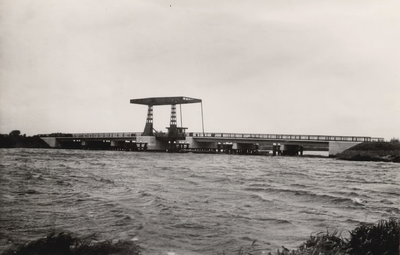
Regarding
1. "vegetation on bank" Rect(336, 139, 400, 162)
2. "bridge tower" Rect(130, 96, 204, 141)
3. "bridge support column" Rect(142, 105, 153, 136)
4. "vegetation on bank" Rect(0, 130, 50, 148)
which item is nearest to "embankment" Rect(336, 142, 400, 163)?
"vegetation on bank" Rect(336, 139, 400, 162)

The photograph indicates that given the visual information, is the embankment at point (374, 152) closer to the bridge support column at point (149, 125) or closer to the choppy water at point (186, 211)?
the choppy water at point (186, 211)

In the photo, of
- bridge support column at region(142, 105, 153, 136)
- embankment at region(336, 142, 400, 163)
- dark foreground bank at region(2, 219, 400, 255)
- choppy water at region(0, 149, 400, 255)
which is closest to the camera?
dark foreground bank at region(2, 219, 400, 255)

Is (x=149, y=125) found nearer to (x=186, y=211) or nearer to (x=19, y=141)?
(x=19, y=141)

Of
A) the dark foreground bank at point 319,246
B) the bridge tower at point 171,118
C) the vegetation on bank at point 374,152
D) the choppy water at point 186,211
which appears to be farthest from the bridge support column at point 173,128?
the dark foreground bank at point 319,246

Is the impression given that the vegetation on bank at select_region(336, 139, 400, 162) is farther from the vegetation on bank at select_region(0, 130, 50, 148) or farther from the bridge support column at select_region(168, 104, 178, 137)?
the vegetation on bank at select_region(0, 130, 50, 148)

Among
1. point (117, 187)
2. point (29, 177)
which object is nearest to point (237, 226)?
point (117, 187)

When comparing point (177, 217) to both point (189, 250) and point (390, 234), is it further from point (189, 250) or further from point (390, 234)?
point (390, 234)

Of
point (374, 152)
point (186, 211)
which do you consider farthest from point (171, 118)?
point (186, 211)
